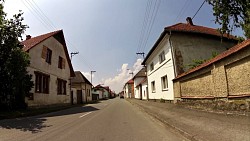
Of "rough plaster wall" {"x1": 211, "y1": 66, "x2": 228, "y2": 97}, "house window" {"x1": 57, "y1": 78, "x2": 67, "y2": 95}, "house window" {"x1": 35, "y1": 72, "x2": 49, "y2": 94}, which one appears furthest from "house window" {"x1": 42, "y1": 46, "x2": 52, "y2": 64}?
"rough plaster wall" {"x1": 211, "y1": 66, "x2": 228, "y2": 97}

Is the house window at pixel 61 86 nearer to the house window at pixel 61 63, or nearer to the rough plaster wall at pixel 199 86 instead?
the house window at pixel 61 63

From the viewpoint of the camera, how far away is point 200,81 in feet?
39.5

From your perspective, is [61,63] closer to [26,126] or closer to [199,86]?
[26,126]

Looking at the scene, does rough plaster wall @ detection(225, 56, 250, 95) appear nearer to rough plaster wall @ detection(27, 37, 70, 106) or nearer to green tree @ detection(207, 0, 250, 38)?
green tree @ detection(207, 0, 250, 38)

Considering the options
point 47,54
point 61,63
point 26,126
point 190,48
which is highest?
point 47,54

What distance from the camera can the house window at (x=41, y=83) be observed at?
801 inches

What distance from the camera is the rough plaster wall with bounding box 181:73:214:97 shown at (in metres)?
11.0

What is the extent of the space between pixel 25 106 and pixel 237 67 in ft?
49.1

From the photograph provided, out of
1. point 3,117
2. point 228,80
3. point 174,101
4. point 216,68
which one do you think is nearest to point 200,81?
point 216,68

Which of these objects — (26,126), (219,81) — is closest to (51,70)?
(26,126)

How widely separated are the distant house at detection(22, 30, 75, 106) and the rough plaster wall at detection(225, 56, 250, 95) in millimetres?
15497

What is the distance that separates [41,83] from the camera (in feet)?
70.0

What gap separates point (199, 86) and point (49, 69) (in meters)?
16.4

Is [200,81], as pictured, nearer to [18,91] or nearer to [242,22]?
[242,22]
